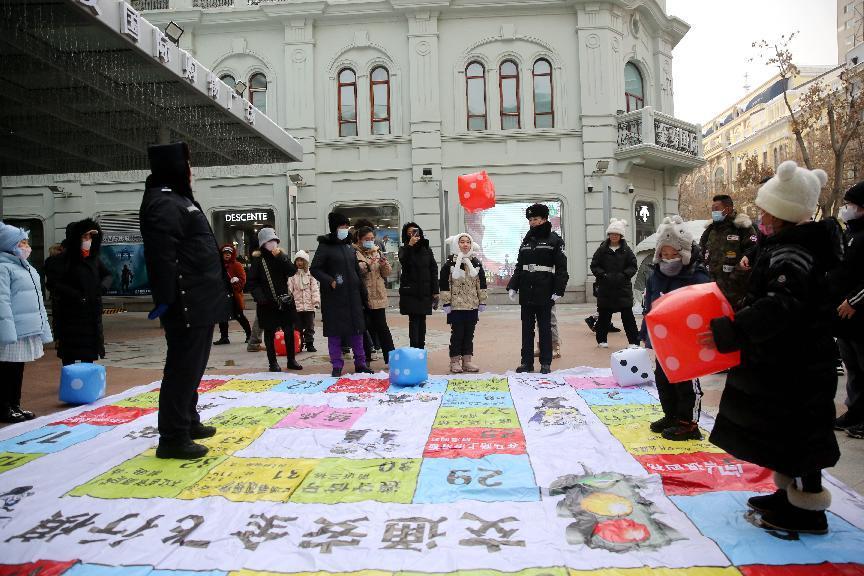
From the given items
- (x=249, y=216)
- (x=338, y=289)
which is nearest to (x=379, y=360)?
(x=338, y=289)

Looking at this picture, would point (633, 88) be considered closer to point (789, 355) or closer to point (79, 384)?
point (79, 384)

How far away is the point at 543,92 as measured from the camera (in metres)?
20.8

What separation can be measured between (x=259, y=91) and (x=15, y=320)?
17.3 m

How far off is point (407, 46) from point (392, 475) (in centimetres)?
1920

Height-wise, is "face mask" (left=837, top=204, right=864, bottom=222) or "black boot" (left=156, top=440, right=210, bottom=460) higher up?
"face mask" (left=837, top=204, right=864, bottom=222)

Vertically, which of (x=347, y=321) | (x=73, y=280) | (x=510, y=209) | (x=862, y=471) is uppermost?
(x=510, y=209)

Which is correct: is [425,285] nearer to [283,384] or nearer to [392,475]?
[283,384]

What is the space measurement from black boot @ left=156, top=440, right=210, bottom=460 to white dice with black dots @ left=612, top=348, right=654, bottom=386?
4.25m

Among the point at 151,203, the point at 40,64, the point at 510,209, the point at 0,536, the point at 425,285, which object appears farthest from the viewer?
the point at 510,209

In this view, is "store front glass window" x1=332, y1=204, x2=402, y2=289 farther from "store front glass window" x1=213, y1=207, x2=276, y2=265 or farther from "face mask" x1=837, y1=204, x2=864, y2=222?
"face mask" x1=837, y1=204, x2=864, y2=222

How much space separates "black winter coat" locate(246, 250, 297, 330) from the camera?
329 inches

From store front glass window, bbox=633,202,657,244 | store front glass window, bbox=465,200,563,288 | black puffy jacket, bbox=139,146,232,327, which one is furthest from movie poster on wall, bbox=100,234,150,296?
black puffy jacket, bbox=139,146,232,327

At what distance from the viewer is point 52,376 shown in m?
8.41

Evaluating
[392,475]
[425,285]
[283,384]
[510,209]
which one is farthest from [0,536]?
[510,209]
